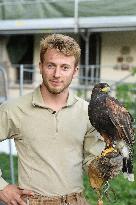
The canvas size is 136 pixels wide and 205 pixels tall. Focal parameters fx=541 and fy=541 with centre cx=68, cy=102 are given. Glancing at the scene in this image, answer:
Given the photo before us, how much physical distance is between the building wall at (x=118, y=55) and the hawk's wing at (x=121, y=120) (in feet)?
40.3

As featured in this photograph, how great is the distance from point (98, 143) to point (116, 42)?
12.5m

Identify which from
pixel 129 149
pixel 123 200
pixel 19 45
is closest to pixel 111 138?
pixel 129 149

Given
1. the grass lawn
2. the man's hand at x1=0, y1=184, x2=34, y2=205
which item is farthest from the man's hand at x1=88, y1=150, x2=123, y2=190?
Result: the grass lawn

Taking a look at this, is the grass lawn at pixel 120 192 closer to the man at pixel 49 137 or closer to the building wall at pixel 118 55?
the man at pixel 49 137

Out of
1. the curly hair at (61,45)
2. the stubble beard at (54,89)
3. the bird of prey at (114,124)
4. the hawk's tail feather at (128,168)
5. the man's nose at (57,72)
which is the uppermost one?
the curly hair at (61,45)

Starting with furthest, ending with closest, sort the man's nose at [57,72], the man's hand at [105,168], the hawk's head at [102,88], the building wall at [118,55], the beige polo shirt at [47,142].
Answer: the building wall at [118,55], the beige polo shirt at [47,142], the man's nose at [57,72], the hawk's head at [102,88], the man's hand at [105,168]

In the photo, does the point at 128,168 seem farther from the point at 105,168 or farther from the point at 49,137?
the point at 49,137

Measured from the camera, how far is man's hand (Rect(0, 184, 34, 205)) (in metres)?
3.09

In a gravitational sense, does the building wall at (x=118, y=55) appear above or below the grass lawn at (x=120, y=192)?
above

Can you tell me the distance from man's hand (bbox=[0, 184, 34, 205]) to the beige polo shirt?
0.04 metres

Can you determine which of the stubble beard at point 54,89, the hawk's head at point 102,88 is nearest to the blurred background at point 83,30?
the stubble beard at point 54,89

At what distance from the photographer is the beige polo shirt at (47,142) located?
3.19 m

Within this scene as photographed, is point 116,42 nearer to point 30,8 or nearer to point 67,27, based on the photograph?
point 67,27

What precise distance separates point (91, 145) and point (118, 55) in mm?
12330
